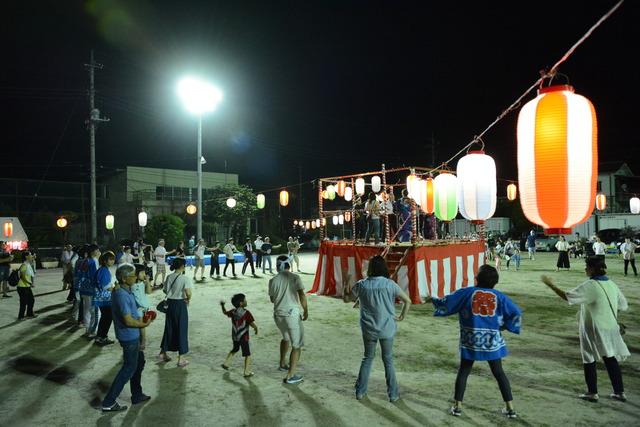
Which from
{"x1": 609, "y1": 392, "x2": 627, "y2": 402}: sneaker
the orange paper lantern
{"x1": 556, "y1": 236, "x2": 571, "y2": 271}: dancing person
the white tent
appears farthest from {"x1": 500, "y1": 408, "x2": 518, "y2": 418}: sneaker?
the white tent

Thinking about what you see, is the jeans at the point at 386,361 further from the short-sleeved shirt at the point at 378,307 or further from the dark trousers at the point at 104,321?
the dark trousers at the point at 104,321

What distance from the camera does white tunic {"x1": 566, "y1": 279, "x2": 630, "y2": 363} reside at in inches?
183

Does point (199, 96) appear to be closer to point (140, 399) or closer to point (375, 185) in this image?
point (375, 185)

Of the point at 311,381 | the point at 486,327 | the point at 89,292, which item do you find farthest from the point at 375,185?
the point at 486,327

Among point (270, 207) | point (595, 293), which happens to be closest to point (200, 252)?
point (595, 293)

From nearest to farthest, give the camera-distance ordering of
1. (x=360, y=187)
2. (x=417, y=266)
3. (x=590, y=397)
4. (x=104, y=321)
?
(x=590, y=397) → (x=104, y=321) → (x=417, y=266) → (x=360, y=187)

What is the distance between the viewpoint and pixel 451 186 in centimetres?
1264

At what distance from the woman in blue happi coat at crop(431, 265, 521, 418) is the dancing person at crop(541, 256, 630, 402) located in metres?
0.74

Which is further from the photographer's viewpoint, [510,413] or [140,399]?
[140,399]

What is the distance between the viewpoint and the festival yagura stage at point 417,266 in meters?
11.7

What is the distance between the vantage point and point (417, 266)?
1165cm

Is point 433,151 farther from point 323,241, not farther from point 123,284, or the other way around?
point 123,284

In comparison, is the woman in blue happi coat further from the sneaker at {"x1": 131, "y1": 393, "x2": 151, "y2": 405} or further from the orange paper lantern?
the sneaker at {"x1": 131, "y1": 393, "x2": 151, "y2": 405}

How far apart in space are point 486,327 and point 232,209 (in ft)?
106
